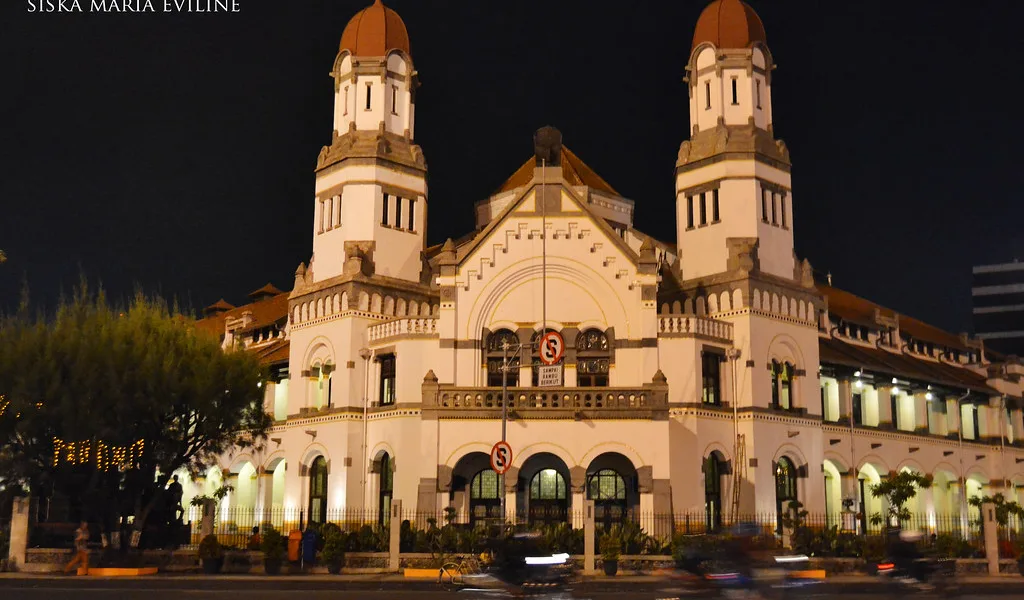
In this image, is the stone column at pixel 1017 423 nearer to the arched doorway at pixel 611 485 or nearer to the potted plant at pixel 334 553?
the arched doorway at pixel 611 485

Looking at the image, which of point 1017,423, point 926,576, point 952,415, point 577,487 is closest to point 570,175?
point 577,487

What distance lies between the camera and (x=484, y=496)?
48.4 metres

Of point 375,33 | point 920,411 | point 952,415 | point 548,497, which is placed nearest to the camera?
point 548,497

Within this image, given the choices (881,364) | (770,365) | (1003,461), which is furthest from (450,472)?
(1003,461)

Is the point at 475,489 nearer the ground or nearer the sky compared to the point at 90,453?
nearer the ground

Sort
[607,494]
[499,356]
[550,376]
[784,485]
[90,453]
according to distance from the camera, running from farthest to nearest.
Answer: [784,485] < [499,356] < [607,494] < [550,376] < [90,453]

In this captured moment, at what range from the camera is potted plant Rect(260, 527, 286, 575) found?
37.7 metres

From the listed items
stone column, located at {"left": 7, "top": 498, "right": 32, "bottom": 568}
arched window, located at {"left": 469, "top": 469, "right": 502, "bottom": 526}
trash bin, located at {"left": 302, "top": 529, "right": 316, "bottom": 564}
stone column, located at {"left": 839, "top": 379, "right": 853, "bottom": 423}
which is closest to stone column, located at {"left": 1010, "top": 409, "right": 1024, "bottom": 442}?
stone column, located at {"left": 839, "top": 379, "right": 853, "bottom": 423}

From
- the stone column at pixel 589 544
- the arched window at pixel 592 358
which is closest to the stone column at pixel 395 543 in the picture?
the stone column at pixel 589 544

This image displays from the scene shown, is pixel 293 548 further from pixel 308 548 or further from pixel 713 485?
pixel 713 485

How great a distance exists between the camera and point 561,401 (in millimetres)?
46125

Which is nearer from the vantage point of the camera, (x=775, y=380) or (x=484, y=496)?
(x=484, y=496)

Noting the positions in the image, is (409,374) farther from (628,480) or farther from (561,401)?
(628,480)

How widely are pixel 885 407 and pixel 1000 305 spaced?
74.6 meters
